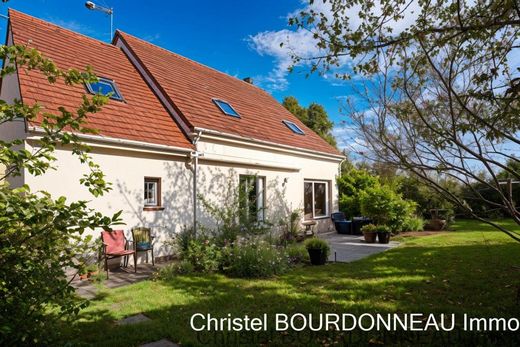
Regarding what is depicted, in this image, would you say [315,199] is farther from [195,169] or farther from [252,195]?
[195,169]

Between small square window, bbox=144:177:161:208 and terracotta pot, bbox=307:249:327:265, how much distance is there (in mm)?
4276

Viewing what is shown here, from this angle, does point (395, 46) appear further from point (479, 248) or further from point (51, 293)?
point (479, 248)

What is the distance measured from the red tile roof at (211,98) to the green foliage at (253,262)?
4230 mm

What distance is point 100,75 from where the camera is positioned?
34.6 feet

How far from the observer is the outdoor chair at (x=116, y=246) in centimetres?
776

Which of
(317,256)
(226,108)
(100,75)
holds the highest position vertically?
(100,75)

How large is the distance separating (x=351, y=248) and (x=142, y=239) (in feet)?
21.7

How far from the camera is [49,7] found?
12133 millimetres

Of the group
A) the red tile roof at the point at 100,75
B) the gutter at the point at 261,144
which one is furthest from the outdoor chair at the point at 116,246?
the gutter at the point at 261,144

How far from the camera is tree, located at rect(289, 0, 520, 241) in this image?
A: 4.48 meters

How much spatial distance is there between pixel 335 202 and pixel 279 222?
5.09m

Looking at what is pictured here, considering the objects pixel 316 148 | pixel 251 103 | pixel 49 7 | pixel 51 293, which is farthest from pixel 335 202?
pixel 51 293

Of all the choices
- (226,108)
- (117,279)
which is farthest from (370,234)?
(117,279)

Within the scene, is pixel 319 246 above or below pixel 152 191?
below
